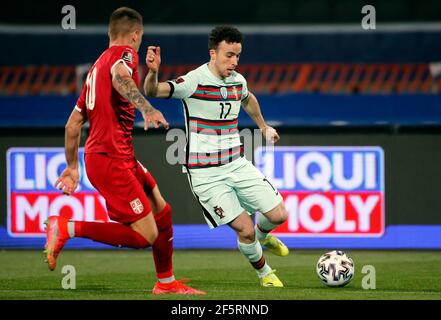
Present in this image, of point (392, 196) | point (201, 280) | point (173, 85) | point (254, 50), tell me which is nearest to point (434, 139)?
point (392, 196)

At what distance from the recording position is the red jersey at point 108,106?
647 centimetres

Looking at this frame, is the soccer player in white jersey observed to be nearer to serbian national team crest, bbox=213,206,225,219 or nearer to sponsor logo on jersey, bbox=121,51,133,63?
serbian national team crest, bbox=213,206,225,219

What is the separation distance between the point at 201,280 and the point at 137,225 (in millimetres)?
1680

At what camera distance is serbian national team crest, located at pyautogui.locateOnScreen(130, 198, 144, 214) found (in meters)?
6.49

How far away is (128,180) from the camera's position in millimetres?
6527

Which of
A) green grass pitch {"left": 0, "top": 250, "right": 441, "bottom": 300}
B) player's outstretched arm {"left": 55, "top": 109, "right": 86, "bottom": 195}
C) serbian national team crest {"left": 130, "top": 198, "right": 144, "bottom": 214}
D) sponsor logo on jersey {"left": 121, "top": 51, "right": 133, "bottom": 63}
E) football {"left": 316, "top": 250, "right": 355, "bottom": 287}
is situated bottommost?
green grass pitch {"left": 0, "top": 250, "right": 441, "bottom": 300}

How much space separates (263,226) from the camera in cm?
760

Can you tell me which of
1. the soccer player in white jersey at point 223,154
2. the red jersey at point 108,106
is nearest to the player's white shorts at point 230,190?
the soccer player in white jersey at point 223,154

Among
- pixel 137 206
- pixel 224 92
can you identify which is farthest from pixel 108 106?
pixel 224 92

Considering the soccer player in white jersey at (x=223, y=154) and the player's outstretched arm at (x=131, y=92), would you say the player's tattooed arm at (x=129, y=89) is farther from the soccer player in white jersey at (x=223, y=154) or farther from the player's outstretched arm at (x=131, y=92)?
the soccer player in white jersey at (x=223, y=154)

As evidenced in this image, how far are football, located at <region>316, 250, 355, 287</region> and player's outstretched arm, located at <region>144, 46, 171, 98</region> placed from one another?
1.86 metres

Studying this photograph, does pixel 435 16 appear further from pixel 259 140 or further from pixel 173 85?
pixel 173 85

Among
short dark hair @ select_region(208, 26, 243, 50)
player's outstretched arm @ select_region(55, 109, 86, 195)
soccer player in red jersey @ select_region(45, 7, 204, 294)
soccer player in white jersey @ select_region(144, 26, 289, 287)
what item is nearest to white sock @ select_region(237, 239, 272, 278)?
soccer player in white jersey @ select_region(144, 26, 289, 287)

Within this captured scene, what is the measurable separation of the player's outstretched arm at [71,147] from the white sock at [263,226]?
1681 millimetres
